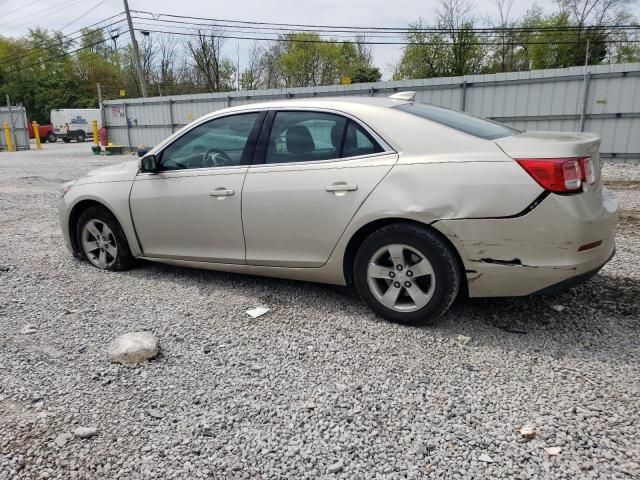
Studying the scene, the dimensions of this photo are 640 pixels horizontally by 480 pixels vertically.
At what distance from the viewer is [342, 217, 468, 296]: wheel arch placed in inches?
122

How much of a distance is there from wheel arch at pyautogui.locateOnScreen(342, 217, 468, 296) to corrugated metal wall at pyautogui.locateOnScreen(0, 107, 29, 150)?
2726 cm

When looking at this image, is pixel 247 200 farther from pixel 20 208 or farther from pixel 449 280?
pixel 20 208

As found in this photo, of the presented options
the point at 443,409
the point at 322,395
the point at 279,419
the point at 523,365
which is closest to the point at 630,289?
the point at 523,365

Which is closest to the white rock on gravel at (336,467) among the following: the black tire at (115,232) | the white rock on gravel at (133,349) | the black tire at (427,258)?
the black tire at (427,258)

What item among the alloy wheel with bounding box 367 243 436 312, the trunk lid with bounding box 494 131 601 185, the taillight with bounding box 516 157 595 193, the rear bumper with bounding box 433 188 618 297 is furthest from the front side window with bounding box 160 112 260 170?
the taillight with bounding box 516 157 595 193

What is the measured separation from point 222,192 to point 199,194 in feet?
0.82

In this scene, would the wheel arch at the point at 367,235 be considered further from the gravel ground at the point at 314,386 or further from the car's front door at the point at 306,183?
the gravel ground at the point at 314,386

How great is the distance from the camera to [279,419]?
243 centimetres

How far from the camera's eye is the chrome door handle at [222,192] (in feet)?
12.5

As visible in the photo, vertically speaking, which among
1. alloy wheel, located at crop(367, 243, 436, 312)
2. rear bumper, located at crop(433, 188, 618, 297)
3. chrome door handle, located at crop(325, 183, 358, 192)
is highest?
chrome door handle, located at crop(325, 183, 358, 192)

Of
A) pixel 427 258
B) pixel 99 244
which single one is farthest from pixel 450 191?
pixel 99 244

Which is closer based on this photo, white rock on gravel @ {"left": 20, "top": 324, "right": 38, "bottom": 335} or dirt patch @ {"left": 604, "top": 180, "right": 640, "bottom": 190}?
white rock on gravel @ {"left": 20, "top": 324, "right": 38, "bottom": 335}

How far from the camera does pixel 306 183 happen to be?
138 inches

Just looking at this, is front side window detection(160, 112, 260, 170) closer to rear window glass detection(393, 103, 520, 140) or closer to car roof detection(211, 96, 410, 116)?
car roof detection(211, 96, 410, 116)
